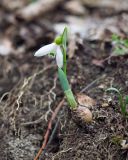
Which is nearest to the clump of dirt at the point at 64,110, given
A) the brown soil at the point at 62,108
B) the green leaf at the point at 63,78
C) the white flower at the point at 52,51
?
the brown soil at the point at 62,108

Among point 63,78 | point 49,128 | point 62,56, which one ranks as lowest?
point 49,128

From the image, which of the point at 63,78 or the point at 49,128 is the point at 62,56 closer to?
the point at 63,78

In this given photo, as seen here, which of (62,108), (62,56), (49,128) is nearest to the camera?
(62,56)

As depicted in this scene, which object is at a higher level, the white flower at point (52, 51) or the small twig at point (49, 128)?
the white flower at point (52, 51)

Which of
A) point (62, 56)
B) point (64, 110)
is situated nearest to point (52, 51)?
point (62, 56)

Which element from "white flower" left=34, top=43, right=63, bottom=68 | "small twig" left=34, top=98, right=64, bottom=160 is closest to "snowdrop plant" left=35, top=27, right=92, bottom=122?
"white flower" left=34, top=43, right=63, bottom=68

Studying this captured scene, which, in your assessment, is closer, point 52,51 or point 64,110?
point 52,51

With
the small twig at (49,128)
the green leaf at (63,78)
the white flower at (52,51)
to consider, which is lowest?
the small twig at (49,128)

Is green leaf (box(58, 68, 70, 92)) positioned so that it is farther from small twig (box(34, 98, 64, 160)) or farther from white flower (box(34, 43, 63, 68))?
small twig (box(34, 98, 64, 160))

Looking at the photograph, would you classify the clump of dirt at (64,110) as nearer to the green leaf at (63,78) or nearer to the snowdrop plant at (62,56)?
the snowdrop plant at (62,56)
